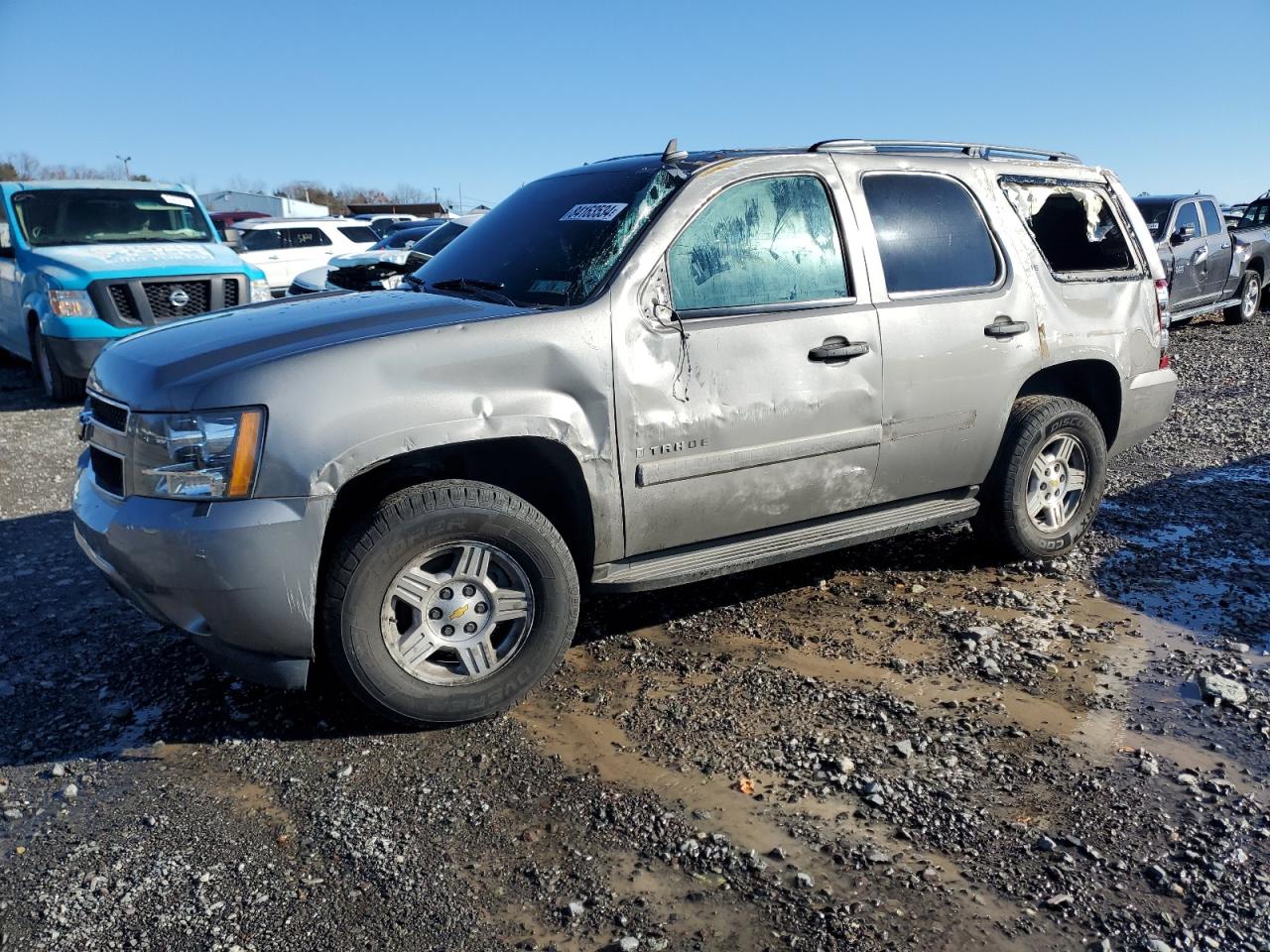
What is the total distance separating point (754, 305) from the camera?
12.9 feet

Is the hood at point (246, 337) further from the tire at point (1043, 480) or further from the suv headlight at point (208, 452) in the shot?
the tire at point (1043, 480)

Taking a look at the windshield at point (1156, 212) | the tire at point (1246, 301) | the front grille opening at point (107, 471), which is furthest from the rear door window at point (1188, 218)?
the front grille opening at point (107, 471)

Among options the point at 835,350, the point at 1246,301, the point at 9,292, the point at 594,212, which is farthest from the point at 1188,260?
the point at 9,292

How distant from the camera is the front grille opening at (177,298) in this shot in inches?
370

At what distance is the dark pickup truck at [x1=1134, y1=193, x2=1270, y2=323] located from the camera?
41.8ft

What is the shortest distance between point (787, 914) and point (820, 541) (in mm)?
1803

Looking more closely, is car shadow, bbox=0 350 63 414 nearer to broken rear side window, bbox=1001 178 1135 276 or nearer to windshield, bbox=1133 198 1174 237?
broken rear side window, bbox=1001 178 1135 276

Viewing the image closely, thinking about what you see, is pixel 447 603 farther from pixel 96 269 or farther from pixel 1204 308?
pixel 1204 308

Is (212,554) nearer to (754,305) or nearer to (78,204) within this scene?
(754,305)

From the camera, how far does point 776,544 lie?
13.2 ft

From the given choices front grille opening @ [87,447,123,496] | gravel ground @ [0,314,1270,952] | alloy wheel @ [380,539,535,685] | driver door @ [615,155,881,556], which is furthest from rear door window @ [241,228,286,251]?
alloy wheel @ [380,539,535,685]

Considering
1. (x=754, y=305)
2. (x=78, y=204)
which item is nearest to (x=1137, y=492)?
(x=754, y=305)

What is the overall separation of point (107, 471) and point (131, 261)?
22.4ft

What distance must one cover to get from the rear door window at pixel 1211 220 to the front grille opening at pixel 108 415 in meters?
13.8
